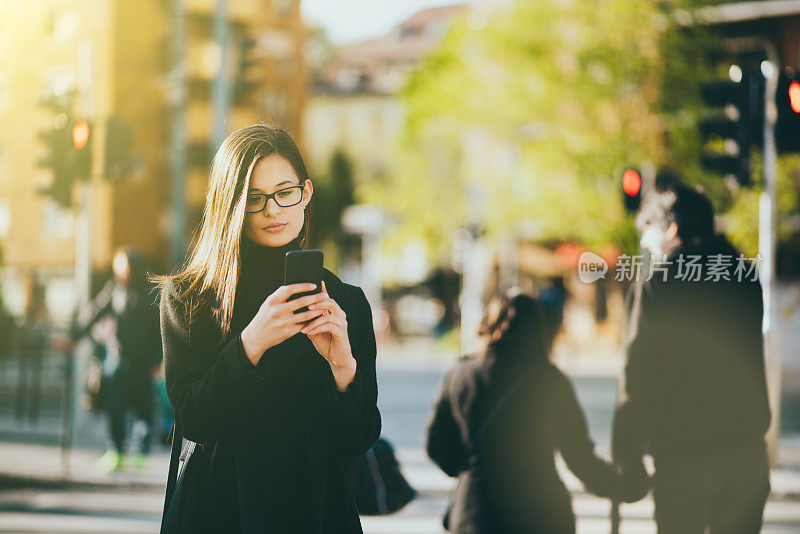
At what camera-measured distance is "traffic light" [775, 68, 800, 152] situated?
8.71 meters

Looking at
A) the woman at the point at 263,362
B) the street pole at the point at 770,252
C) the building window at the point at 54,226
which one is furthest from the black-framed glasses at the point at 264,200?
the building window at the point at 54,226

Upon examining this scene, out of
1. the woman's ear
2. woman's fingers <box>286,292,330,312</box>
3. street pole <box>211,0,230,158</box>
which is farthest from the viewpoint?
street pole <box>211,0,230,158</box>

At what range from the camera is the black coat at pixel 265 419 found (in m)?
2.12

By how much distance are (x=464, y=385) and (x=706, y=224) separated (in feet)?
3.71

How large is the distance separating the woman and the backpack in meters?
1.01

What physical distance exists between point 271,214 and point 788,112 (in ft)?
25.4

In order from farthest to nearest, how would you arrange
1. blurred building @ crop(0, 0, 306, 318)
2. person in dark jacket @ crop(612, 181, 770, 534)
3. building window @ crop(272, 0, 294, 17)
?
building window @ crop(272, 0, 294, 17), blurred building @ crop(0, 0, 306, 318), person in dark jacket @ crop(612, 181, 770, 534)

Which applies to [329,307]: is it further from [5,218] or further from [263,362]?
[5,218]

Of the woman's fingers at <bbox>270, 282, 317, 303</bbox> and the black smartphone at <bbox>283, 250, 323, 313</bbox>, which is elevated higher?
the black smartphone at <bbox>283, 250, 323, 313</bbox>

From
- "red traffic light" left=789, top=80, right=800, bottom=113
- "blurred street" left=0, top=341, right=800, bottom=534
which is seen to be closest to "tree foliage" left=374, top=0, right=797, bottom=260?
"blurred street" left=0, top=341, right=800, bottom=534

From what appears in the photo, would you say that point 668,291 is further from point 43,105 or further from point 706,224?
point 43,105

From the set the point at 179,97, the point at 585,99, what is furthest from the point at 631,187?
the point at 585,99

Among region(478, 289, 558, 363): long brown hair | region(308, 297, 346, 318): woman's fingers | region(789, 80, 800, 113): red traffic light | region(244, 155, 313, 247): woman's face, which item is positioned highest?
region(789, 80, 800, 113): red traffic light

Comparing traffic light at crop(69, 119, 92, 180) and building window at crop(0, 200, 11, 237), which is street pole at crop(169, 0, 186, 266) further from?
building window at crop(0, 200, 11, 237)
